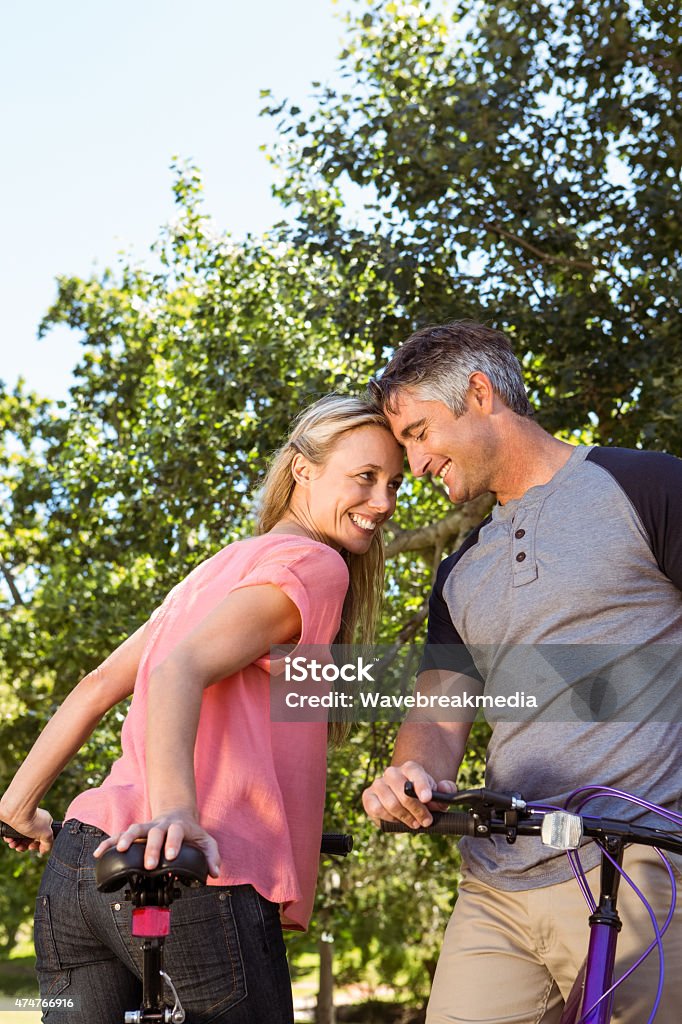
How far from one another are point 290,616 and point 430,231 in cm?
566

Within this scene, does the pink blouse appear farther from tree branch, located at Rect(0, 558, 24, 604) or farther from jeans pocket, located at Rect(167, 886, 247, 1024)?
tree branch, located at Rect(0, 558, 24, 604)

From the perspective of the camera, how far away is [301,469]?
2705 millimetres

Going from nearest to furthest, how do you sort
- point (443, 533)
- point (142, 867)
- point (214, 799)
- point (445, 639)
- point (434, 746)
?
point (142, 867)
point (214, 799)
point (434, 746)
point (445, 639)
point (443, 533)

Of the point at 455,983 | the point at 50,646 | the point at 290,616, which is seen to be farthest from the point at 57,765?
the point at 50,646

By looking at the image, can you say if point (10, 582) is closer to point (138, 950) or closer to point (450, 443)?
point (450, 443)

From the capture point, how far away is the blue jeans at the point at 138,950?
6.63ft

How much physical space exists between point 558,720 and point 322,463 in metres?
0.81

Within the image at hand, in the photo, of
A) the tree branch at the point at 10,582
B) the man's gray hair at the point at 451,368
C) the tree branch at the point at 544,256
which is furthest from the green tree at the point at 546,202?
the tree branch at the point at 10,582

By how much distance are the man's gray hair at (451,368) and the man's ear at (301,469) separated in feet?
0.96

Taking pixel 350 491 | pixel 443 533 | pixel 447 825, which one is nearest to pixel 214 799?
pixel 447 825

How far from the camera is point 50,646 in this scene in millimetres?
10477

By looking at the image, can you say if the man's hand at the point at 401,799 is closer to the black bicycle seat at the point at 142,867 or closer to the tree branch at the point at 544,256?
the black bicycle seat at the point at 142,867

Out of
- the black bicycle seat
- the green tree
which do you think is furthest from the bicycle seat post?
the green tree

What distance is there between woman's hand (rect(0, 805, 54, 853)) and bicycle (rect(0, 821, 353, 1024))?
2.28ft
